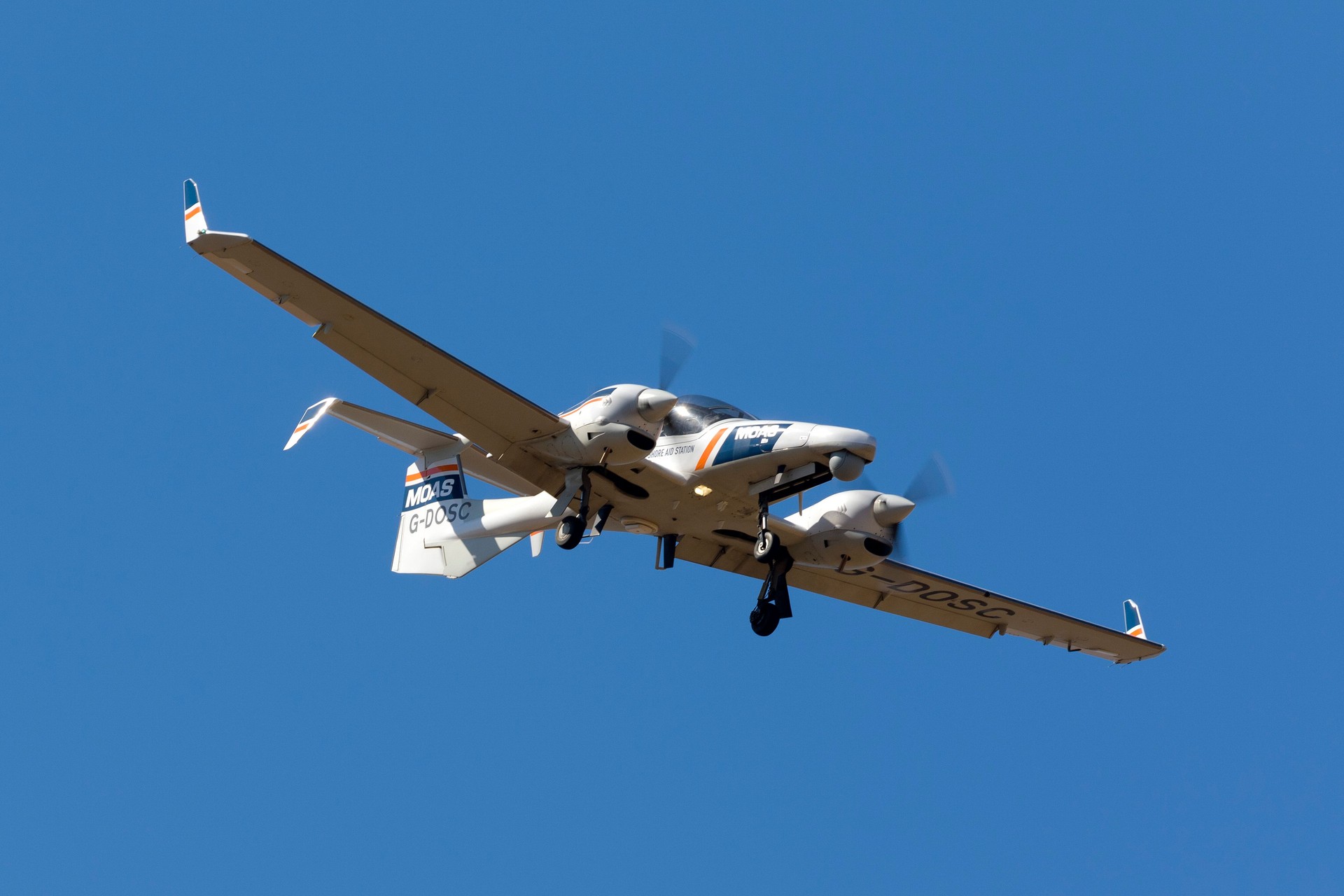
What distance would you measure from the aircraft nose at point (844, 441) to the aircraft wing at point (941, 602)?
407 centimetres

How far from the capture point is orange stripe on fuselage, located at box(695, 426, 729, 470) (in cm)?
1884

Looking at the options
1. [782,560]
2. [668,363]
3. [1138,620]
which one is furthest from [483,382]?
[1138,620]

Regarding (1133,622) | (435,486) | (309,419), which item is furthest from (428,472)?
(1133,622)

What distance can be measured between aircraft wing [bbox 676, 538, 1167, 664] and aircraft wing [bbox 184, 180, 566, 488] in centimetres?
412

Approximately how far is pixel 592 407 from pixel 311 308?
13.3 feet

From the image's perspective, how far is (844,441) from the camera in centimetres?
1794

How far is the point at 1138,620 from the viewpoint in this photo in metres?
25.0

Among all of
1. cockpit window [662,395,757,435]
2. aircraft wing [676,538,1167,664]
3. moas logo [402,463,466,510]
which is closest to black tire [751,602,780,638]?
aircraft wing [676,538,1167,664]

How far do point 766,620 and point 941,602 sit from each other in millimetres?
4703

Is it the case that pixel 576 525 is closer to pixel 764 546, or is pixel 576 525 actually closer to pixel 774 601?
pixel 764 546

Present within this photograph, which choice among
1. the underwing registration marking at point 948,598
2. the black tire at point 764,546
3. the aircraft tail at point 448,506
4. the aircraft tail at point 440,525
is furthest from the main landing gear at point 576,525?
the underwing registration marking at point 948,598

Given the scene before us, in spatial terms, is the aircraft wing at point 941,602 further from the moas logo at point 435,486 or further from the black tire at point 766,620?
the moas logo at point 435,486

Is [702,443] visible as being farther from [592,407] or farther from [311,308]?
[311,308]

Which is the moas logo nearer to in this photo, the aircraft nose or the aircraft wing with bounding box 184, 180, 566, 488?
the aircraft wing with bounding box 184, 180, 566, 488
